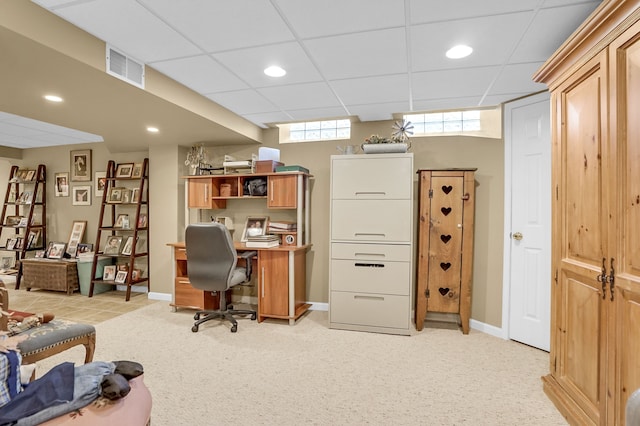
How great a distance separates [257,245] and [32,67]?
2.34 m

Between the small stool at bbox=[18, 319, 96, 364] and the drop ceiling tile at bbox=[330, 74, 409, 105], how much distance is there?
2.67 meters

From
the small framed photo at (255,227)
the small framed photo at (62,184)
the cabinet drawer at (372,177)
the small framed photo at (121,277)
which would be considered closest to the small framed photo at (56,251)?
the small framed photo at (62,184)

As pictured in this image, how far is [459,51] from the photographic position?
2.22 m

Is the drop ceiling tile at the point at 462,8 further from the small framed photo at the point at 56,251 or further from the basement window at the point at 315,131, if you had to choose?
the small framed photo at the point at 56,251

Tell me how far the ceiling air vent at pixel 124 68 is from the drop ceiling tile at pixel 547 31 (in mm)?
→ 2679

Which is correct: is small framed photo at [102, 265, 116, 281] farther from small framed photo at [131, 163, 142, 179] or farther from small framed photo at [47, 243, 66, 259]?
small framed photo at [131, 163, 142, 179]

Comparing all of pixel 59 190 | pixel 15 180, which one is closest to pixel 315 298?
pixel 59 190

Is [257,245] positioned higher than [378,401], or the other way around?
[257,245]

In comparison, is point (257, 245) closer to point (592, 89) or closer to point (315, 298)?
point (315, 298)

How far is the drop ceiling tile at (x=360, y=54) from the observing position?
2.07 metres

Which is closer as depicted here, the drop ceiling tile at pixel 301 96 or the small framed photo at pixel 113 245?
the drop ceiling tile at pixel 301 96

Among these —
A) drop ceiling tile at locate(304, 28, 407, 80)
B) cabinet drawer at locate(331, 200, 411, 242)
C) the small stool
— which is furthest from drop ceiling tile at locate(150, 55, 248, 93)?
the small stool

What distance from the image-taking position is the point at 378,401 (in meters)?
2.09

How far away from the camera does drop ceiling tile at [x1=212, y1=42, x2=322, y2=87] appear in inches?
88.1
